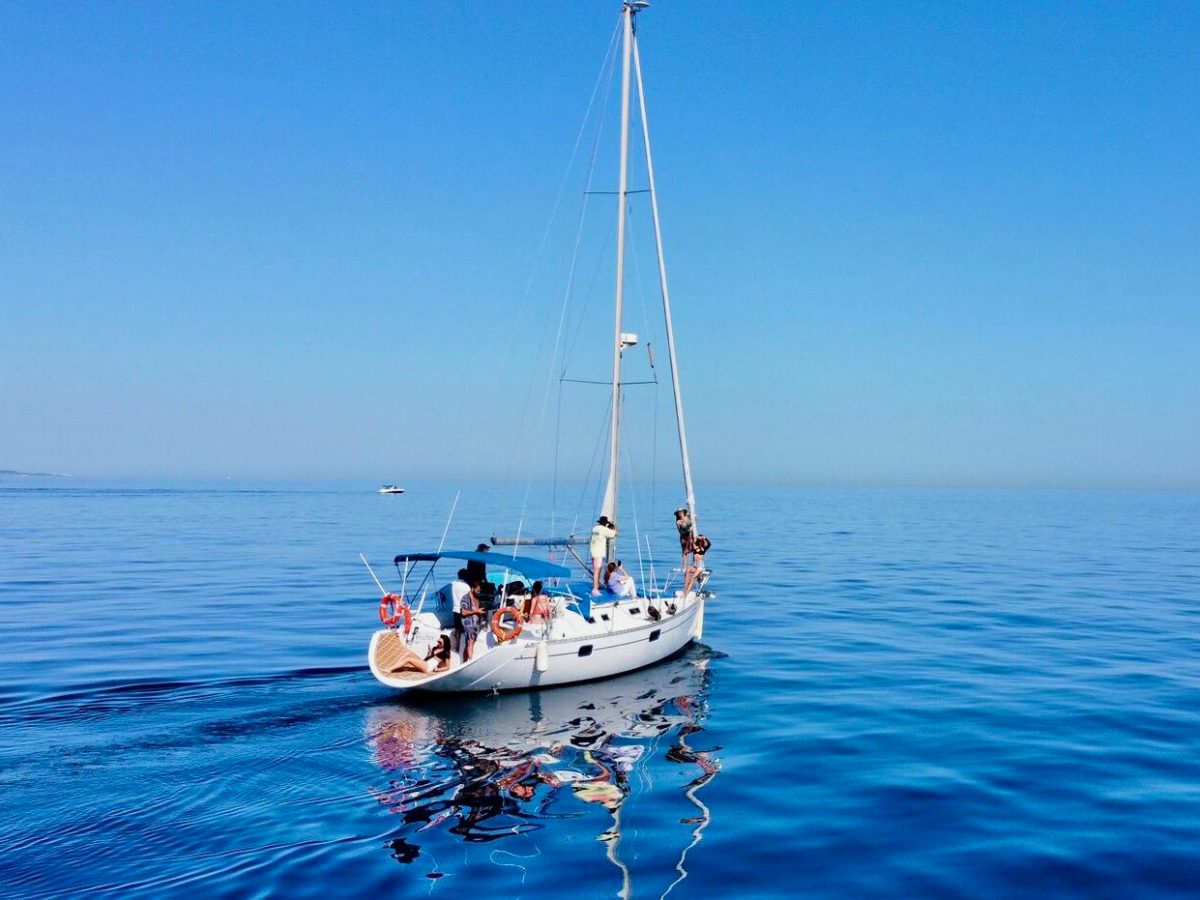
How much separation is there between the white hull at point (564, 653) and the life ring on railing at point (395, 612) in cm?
61

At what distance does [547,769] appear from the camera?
1602 cm

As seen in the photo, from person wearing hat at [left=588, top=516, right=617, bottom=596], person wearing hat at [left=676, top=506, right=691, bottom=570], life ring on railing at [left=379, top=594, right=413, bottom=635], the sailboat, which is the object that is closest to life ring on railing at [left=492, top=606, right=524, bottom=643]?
the sailboat

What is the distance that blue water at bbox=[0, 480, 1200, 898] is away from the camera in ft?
38.7

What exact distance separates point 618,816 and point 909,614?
23.7 m

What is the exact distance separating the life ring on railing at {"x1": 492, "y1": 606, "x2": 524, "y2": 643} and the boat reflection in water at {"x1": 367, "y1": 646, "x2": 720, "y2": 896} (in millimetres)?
1575

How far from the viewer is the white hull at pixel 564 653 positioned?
67.6 ft

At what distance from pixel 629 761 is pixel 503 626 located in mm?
5633

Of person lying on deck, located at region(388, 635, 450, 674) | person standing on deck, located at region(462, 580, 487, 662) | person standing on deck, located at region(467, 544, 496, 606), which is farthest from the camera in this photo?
person standing on deck, located at region(467, 544, 496, 606)

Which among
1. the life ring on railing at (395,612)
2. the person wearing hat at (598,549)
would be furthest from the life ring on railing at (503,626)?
the person wearing hat at (598,549)

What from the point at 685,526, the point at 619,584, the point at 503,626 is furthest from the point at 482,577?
the point at 685,526

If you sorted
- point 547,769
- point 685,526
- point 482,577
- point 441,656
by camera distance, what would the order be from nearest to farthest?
1. point 547,769
2. point 441,656
3. point 482,577
4. point 685,526

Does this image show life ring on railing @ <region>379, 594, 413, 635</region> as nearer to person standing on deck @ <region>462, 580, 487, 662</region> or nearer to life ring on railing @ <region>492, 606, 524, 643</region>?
person standing on deck @ <region>462, 580, 487, 662</region>

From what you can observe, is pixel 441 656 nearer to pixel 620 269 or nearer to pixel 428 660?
pixel 428 660

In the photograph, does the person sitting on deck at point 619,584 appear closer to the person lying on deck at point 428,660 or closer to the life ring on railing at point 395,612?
the person lying on deck at point 428,660
